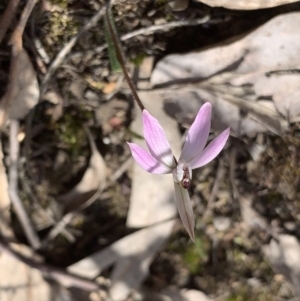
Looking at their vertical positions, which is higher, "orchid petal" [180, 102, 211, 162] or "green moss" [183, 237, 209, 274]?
"orchid petal" [180, 102, 211, 162]

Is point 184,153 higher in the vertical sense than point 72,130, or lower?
higher

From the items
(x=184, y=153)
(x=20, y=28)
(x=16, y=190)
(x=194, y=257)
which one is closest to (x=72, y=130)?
(x=16, y=190)

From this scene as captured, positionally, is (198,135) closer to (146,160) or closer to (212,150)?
(212,150)

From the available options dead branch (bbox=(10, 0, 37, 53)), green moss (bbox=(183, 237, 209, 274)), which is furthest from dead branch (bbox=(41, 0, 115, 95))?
green moss (bbox=(183, 237, 209, 274))

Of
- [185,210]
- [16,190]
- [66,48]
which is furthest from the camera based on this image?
[16,190]

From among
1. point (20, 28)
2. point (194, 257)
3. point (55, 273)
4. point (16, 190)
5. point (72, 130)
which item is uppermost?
point (20, 28)

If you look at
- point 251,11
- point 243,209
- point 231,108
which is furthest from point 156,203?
point 251,11

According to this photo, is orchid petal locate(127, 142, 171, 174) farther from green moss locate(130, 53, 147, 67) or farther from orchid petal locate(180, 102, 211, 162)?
green moss locate(130, 53, 147, 67)

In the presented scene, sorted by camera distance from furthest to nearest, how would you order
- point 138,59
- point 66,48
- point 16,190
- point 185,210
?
point 16,190
point 138,59
point 66,48
point 185,210

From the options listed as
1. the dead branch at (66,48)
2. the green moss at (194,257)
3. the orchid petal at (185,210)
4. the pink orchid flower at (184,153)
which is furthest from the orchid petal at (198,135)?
the green moss at (194,257)
